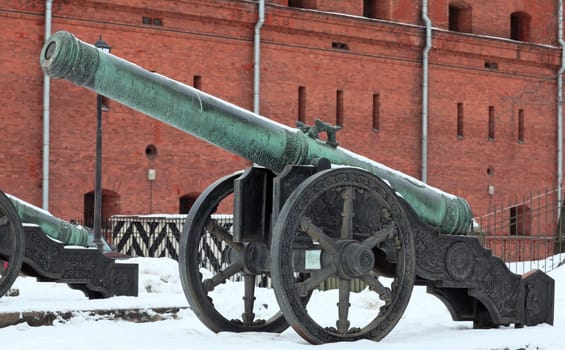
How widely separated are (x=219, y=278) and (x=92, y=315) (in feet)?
7.93

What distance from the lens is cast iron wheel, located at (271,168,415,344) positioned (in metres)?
7.09

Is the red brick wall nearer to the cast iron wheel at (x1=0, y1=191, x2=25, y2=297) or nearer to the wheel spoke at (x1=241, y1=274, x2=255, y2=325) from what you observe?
the cast iron wheel at (x1=0, y1=191, x2=25, y2=297)

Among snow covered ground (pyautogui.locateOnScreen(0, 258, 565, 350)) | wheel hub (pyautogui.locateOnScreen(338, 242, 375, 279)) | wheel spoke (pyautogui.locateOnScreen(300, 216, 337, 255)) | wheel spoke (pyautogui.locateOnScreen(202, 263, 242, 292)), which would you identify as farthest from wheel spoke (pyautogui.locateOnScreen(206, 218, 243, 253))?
wheel hub (pyautogui.locateOnScreen(338, 242, 375, 279))

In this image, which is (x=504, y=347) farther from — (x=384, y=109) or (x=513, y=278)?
(x=384, y=109)

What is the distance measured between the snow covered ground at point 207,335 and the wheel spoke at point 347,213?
2.29 ft

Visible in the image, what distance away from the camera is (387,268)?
7934mm

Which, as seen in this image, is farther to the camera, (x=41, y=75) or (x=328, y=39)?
(x=328, y=39)

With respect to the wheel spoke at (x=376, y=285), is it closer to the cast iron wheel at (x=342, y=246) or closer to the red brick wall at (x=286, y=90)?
the cast iron wheel at (x=342, y=246)

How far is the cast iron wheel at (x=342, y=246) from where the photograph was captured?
7.09 metres

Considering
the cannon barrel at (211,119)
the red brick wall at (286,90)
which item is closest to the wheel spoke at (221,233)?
the cannon barrel at (211,119)

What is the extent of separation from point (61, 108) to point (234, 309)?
13.3 metres

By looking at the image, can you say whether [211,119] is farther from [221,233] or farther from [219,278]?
[219,278]

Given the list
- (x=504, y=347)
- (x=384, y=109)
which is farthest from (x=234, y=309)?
(x=384, y=109)

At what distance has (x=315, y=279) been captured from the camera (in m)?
7.29
